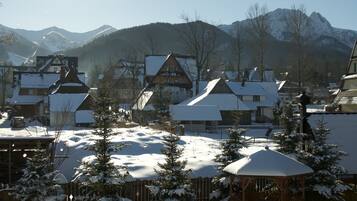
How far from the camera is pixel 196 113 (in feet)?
156

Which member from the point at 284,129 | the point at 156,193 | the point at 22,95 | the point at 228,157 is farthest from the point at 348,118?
the point at 22,95

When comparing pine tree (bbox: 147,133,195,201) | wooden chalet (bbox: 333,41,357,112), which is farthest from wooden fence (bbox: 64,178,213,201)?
wooden chalet (bbox: 333,41,357,112)

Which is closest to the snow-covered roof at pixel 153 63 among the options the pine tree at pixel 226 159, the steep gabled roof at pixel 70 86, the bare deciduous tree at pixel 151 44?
the steep gabled roof at pixel 70 86

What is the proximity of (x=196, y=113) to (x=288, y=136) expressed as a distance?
29018 millimetres

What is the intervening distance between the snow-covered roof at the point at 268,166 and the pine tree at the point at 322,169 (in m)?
2.54

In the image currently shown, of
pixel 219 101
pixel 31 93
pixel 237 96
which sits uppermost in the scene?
pixel 31 93

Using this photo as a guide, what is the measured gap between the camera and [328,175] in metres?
17.2

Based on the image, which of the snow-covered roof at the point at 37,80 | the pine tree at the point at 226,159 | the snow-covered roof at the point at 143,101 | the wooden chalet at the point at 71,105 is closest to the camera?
the pine tree at the point at 226,159

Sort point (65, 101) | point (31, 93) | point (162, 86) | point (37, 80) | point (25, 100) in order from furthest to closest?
1. point (37, 80)
2. point (31, 93)
3. point (25, 100)
4. point (162, 86)
5. point (65, 101)

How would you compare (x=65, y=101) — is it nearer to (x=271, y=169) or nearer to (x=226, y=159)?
(x=226, y=159)

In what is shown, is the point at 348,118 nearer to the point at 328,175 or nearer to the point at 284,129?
the point at 284,129

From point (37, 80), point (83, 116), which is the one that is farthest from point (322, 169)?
point (37, 80)

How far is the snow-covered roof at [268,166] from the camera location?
14398 millimetres

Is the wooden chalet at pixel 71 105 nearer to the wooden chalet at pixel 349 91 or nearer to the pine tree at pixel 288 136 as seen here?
the wooden chalet at pixel 349 91
